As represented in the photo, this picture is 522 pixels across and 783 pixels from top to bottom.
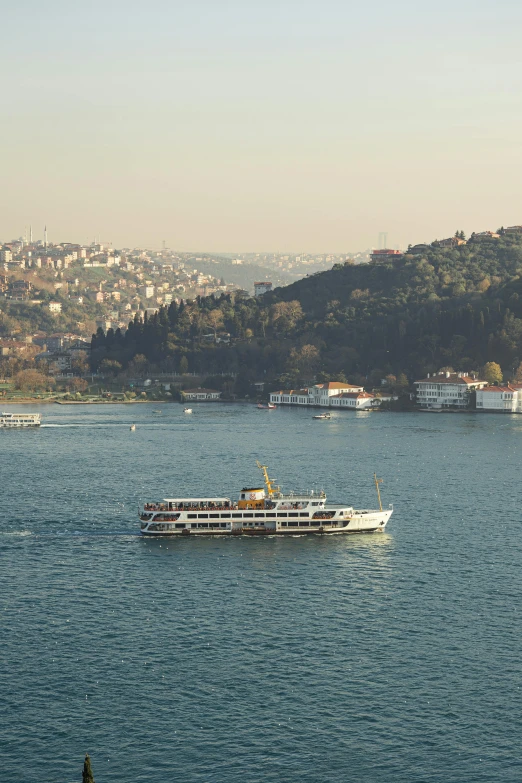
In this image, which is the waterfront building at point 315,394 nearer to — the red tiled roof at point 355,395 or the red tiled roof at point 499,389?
the red tiled roof at point 355,395

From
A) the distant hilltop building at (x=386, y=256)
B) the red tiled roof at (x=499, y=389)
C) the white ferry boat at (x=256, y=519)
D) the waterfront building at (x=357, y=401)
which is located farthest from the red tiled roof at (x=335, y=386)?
the white ferry boat at (x=256, y=519)

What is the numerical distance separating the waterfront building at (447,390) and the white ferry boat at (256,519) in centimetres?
5061

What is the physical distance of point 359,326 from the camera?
113m

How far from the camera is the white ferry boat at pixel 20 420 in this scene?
80250mm

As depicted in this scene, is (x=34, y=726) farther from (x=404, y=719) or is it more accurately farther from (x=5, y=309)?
(x=5, y=309)

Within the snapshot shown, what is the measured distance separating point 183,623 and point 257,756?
786 cm

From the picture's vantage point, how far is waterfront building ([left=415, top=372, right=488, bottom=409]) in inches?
3568

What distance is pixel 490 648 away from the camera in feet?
92.3

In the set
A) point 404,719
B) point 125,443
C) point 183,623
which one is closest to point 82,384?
point 125,443

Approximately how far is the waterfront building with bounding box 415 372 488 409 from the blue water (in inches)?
1509

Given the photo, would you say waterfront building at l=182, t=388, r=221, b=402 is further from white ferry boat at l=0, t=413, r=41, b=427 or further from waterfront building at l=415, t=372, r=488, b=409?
white ferry boat at l=0, t=413, r=41, b=427

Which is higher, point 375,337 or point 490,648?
point 375,337

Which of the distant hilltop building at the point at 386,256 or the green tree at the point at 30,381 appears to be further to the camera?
the distant hilltop building at the point at 386,256

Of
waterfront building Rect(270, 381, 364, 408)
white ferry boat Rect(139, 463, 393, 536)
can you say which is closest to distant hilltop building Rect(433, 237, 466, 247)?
waterfront building Rect(270, 381, 364, 408)
